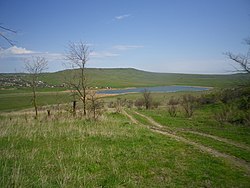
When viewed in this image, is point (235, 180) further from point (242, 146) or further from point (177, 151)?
point (242, 146)

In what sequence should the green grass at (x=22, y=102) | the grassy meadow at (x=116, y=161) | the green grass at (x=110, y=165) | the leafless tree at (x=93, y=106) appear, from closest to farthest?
the green grass at (x=110, y=165)
the grassy meadow at (x=116, y=161)
the leafless tree at (x=93, y=106)
the green grass at (x=22, y=102)

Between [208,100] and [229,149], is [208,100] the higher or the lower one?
the lower one

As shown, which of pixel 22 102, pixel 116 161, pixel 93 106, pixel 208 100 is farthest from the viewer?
pixel 22 102

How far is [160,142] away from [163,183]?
18.7ft

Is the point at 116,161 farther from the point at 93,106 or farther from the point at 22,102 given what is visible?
the point at 22,102

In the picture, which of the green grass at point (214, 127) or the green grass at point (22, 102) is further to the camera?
the green grass at point (22, 102)

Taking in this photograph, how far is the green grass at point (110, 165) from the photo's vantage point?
639 centimetres

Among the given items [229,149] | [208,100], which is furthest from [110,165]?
[208,100]

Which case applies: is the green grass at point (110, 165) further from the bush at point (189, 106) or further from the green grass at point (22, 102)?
the green grass at point (22, 102)

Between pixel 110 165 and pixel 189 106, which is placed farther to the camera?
pixel 189 106

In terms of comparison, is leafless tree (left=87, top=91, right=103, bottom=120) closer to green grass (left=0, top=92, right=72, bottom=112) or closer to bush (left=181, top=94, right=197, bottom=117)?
bush (left=181, top=94, right=197, bottom=117)

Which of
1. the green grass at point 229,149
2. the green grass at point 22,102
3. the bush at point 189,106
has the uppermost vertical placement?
the green grass at point 229,149

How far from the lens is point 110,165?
8.41 metres

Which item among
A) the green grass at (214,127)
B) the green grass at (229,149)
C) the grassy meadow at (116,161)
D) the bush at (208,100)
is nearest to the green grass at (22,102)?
the bush at (208,100)
